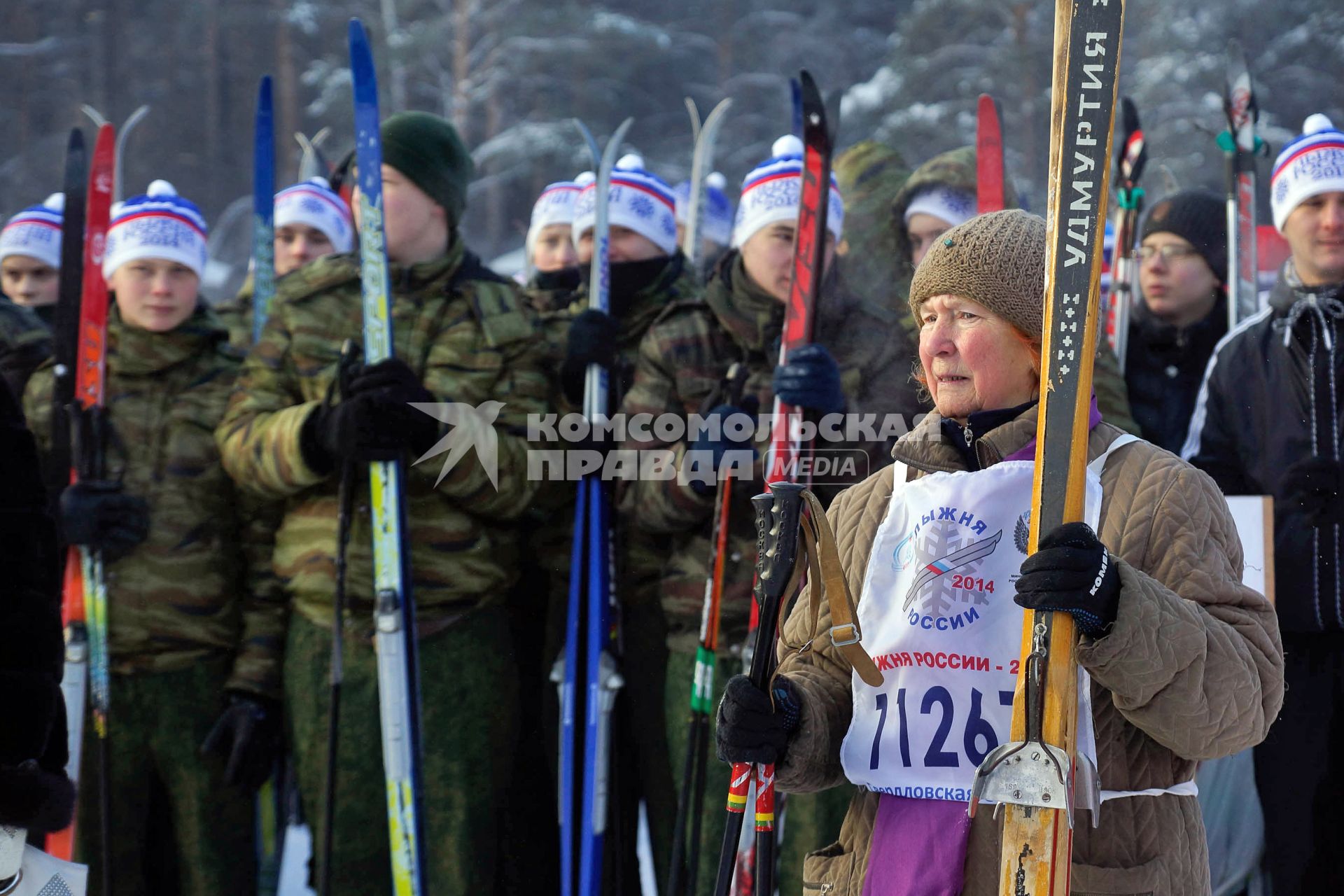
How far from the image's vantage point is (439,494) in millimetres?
3607

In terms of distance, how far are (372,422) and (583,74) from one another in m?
22.0

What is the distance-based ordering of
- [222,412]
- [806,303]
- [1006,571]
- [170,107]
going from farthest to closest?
[170,107]
[222,412]
[806,303]
[1006,571]

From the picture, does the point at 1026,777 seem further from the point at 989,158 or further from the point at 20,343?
the point at 20,343

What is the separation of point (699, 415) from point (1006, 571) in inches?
67.3

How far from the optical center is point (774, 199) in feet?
12.5

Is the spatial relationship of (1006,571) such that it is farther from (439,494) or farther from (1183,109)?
(1183,109)

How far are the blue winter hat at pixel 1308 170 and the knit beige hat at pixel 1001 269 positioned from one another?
2.13 meters

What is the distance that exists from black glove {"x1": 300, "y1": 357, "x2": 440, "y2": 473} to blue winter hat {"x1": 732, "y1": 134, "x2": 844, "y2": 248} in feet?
3.43

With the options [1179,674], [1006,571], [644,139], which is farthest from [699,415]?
[644,139]

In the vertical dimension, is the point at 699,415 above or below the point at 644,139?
below

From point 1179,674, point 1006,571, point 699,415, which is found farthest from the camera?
point 699,415

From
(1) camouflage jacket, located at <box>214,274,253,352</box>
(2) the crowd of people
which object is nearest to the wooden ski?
(2) the crowd of people

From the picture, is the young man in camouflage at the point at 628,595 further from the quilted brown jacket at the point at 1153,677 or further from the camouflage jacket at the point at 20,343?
the quilted brown jacket at the point at 1153,677

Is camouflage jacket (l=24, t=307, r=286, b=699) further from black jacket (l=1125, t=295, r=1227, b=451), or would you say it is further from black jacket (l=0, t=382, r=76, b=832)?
black jacket (l=1125, t=295, r=1227, b=451)
